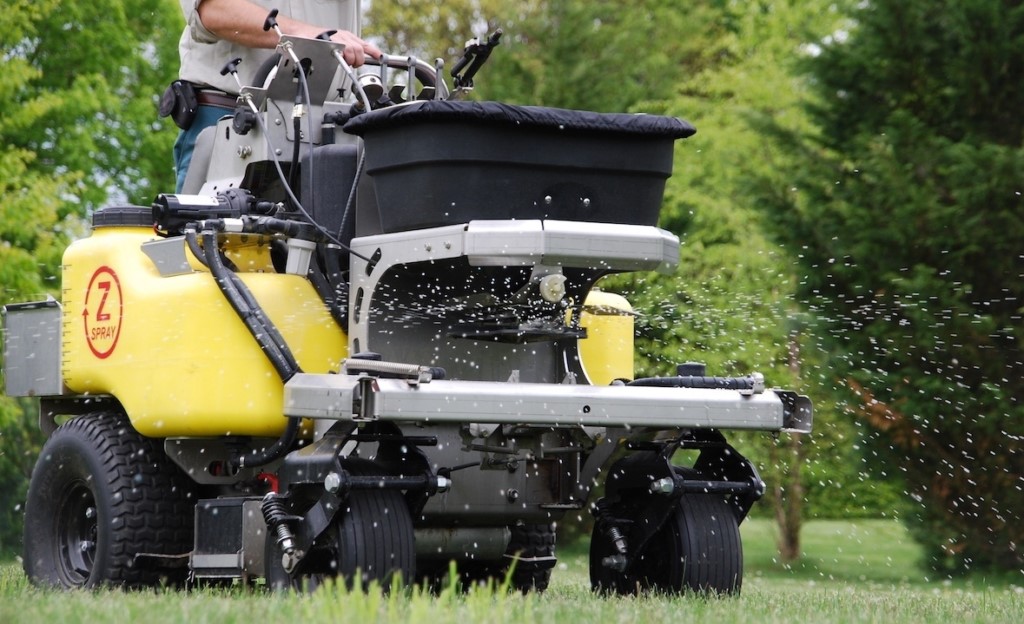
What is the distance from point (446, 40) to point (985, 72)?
13275 mm

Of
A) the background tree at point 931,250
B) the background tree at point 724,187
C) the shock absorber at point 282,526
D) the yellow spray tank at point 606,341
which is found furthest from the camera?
the background tree at point 724,187

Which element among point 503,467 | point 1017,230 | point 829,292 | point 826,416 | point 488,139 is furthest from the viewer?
point 826,416

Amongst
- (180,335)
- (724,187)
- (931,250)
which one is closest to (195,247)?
(180,335)

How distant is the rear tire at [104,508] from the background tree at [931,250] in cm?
585

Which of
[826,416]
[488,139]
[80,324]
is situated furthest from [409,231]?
[826,416]

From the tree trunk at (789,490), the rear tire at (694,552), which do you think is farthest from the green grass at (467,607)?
the tree trunk at (789,490)

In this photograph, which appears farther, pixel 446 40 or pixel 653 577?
pixel 446 40

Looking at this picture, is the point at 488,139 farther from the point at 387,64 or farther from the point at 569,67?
the point at 569,67

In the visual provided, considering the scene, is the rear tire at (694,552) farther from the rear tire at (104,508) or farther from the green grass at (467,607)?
the rear tire at (104,508)

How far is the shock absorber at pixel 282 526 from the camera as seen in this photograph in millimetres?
5367

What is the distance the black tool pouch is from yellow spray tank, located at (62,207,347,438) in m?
0.59

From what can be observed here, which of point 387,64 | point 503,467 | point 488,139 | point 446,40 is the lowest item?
point 503,467

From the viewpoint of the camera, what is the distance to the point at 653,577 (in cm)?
621

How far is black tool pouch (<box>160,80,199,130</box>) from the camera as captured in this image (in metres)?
6.85
